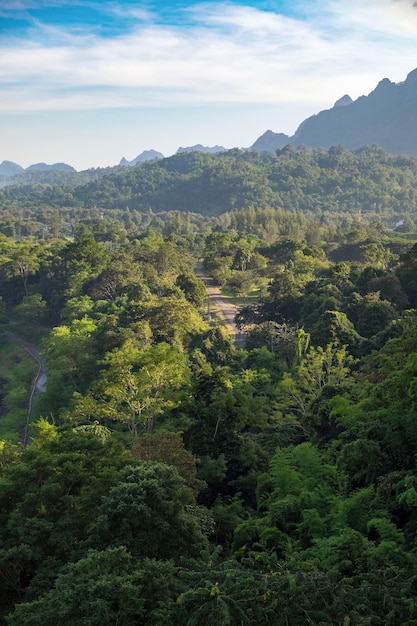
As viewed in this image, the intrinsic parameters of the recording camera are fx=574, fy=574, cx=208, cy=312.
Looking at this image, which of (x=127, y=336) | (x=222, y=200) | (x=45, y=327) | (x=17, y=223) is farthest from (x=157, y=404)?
(x=222, y=200)

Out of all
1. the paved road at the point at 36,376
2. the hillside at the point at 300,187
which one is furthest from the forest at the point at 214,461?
the hillside at the point at 300,187

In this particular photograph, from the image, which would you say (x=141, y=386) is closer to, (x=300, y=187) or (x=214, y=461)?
A: (x=214, y=461)

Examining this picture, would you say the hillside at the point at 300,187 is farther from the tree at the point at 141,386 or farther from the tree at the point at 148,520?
the tree at the point at 148,520

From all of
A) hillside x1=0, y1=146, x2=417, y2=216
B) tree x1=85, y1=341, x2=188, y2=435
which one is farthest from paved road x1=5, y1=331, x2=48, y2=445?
hillside x1=0, y1=146, x2=417, y2=216

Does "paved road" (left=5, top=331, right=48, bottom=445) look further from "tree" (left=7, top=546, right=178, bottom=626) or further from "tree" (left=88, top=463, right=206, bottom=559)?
"tree" (left=7, top=546, right=178, bottom=626)

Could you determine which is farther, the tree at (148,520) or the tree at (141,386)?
the tree at (141,386)
